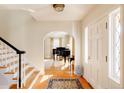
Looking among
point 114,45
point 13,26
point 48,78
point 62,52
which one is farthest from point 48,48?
point 114,45

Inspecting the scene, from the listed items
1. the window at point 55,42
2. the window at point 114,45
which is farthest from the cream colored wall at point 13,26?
the window at point 55,42

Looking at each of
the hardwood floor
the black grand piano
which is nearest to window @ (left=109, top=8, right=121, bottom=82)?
the hardwood floor

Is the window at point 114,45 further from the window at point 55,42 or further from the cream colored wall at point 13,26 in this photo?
the window at point 55,42

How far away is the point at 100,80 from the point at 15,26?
4.71 meters

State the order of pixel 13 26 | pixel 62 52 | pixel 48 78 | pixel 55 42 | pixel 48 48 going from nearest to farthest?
pixel 48 78
pixel 13 26
pixel 62 52
pixel 48 48
pixel 55 42

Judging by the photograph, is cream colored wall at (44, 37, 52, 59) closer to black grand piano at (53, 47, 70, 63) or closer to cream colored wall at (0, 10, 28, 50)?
black grand piano at (53, 47, 70, 63)


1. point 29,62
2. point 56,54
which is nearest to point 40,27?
point 29,62

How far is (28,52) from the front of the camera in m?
7.34

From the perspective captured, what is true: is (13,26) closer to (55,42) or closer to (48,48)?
(48,48)

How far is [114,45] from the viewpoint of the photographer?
3410mm

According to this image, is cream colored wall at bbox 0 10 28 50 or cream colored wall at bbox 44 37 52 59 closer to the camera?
cream colored wall at bbox 0 10 28 50

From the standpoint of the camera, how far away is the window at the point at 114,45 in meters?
3.31

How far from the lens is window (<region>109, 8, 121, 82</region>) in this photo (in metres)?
3.31
